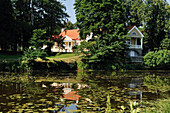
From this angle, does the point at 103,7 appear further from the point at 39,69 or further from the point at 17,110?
the point at 17,110

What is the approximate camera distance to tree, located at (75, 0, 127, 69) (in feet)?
100

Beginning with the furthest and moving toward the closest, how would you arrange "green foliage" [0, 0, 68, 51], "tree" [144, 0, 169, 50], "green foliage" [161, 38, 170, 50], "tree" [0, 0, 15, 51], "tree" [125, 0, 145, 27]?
"tree" [125, 0, 145, 27] → "tree" [144, 0, 169, 50] → "green foliage" [161, 38, 170, 50] → "green foliage" [0, 0, 68, 51] → "tree" [0, 0, 15, 51]

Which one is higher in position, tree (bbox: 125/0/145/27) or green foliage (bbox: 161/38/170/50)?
tree (bbox: 125/0/145/27)

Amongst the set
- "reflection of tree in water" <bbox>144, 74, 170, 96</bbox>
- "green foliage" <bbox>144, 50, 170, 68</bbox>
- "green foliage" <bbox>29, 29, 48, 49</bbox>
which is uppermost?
"green foliage" <bbox>29, 29, 48, 49</bbox>

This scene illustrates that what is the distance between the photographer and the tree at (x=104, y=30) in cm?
Result: 3050

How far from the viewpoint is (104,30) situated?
113 ft

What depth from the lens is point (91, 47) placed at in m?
30.9

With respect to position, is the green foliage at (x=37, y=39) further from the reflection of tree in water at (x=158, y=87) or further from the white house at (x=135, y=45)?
the white house at (x=135, y=45)

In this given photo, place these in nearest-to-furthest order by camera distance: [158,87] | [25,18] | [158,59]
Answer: [158,87], [158,59], [25,18]

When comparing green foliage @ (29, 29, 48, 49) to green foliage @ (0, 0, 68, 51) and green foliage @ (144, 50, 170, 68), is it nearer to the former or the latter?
green foliage @ (0, 0, 68, 51)

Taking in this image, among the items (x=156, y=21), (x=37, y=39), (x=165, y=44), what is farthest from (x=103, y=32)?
(x=165, y=44)

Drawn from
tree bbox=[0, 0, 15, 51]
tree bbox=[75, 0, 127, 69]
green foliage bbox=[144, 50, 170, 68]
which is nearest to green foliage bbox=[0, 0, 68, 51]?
tree bbox=[0, 0, 15, 51]

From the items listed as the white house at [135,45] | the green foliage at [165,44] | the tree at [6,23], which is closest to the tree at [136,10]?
the white house at [135,45]

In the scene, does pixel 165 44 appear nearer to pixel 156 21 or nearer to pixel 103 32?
pixel 156 21
